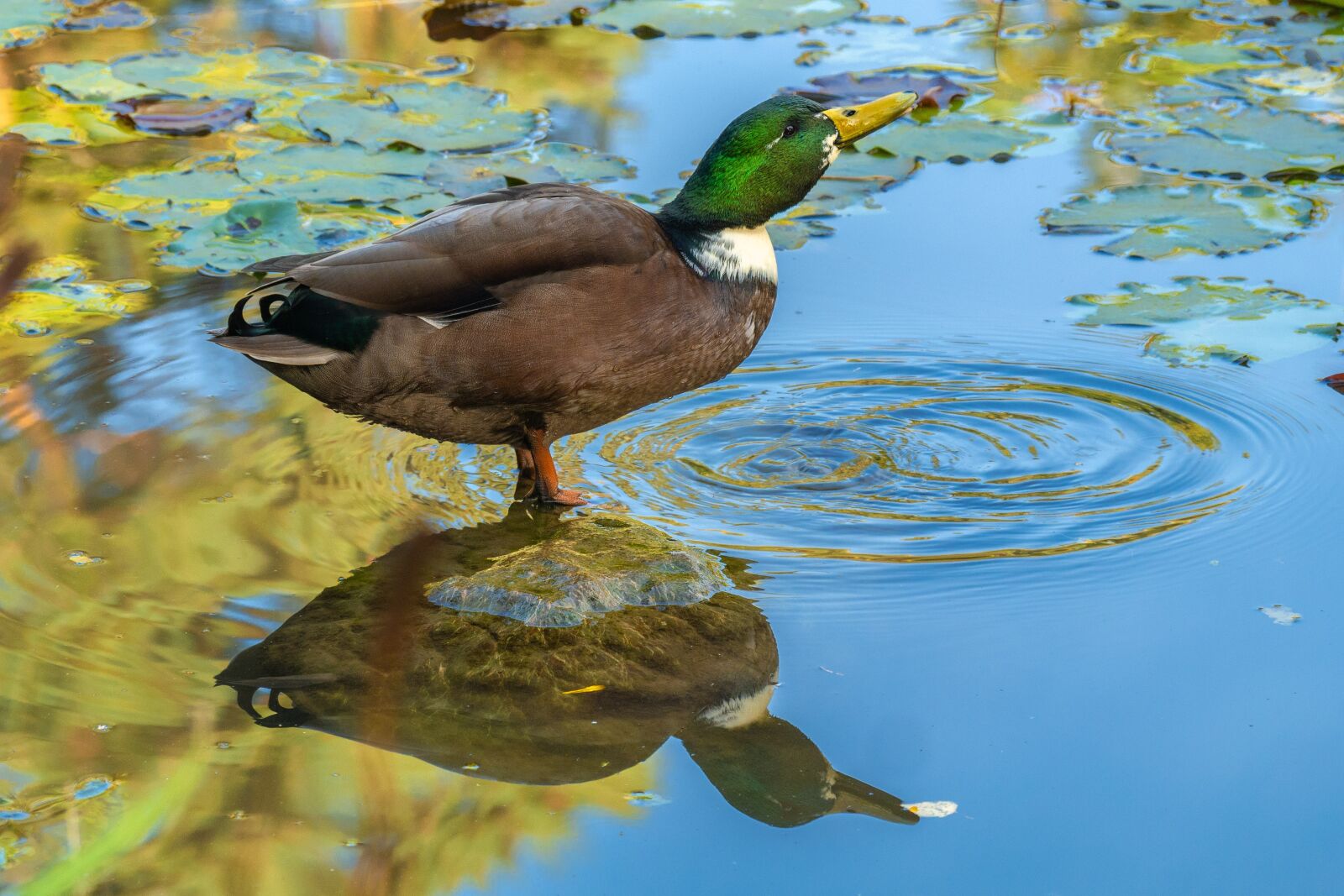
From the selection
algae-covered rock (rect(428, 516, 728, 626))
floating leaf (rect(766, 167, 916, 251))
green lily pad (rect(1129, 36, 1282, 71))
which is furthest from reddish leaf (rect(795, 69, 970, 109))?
algae-covered rock (rect(428, 516, 728, 626))

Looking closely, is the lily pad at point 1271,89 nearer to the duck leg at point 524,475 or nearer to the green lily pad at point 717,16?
the green lily pad at point 717,16

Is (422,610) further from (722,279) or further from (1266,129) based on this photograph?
(1266,129)

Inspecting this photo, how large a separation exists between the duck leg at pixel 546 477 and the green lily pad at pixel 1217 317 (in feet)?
5.41

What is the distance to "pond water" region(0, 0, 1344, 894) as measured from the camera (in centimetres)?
240

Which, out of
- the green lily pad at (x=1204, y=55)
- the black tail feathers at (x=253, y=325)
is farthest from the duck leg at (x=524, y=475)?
the green lily pad at (x=1204, y=55)

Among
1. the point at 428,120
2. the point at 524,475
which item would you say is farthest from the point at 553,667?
the point at 428,120

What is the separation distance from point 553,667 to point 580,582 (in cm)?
29

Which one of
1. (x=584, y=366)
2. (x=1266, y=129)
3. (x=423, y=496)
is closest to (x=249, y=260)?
(x=423, y=496)

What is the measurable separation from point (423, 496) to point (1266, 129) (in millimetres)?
3633

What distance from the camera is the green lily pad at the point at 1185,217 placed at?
4.68 m

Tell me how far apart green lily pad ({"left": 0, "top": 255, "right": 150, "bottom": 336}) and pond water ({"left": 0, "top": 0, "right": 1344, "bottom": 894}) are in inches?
0.8

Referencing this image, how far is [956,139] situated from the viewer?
5.63m

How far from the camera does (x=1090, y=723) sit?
104 inches

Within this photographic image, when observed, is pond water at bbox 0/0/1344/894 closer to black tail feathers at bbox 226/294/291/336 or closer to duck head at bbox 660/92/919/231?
black tail feathers at bbox 226/294/291/336
